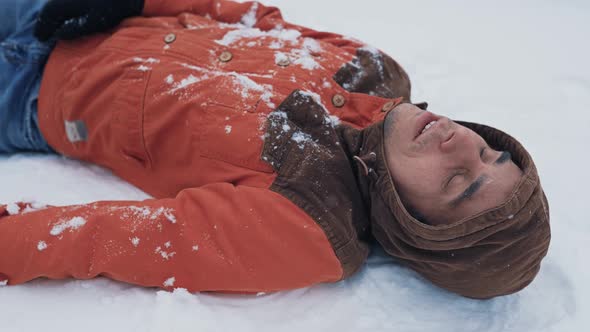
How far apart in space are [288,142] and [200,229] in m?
0.30

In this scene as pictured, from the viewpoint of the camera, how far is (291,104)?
1.31 m

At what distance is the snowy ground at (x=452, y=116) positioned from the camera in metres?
1.18

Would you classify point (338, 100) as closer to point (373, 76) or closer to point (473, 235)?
point (373, 76)

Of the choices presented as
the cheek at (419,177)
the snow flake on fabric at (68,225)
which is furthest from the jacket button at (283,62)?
the snow flake on fabric at (68,225)

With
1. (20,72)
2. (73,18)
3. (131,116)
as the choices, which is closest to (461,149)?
(131,116)

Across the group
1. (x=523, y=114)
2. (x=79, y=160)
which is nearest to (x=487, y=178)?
(x=523, y=114)

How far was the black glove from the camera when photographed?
155 centimetres

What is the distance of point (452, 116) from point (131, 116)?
1.17 metres

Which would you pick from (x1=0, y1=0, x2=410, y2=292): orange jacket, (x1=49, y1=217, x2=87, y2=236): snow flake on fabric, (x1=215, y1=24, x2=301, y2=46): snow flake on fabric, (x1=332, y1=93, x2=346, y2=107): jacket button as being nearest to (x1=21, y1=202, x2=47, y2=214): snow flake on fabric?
(x1=0, y1=0, x2=410, y2=292): orange jacket

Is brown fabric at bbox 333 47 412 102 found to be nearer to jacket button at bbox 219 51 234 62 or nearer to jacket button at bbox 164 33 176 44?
jacket button at bbox 219 51 234 62

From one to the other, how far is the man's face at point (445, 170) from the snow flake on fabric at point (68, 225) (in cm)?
75

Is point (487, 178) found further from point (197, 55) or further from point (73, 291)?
point (73, 291)

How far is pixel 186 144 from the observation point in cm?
136

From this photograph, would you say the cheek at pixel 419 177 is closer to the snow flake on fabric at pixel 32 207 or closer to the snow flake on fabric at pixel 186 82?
the snow flake on fabric at pixel 186 82
